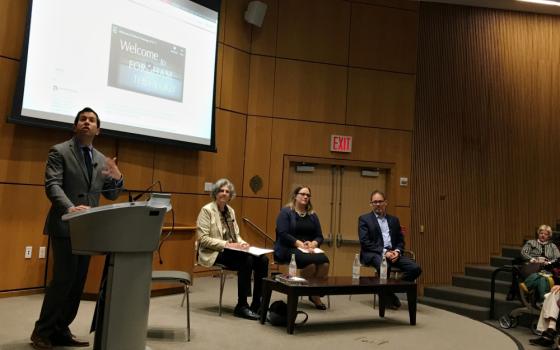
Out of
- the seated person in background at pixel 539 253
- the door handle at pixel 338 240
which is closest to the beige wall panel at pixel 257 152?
the door handle at pixel 338 240

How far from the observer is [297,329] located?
13.5 ft

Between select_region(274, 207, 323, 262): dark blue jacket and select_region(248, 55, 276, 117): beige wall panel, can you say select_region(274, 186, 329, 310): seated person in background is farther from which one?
select_region(248, 55, 276, 117): beige wall panel

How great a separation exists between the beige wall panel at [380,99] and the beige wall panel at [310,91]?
17cm

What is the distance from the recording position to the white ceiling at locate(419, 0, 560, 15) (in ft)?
26.0

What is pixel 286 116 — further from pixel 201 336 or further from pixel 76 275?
pixel 76 275

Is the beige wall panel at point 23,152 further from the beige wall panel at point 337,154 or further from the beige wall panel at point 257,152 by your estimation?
the beige wall panel at point 337,154

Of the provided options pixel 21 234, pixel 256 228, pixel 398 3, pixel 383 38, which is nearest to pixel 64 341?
pixel 21 234

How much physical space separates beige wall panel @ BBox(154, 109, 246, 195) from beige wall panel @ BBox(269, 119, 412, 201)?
506 mm

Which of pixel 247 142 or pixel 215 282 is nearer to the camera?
pixel 215 282

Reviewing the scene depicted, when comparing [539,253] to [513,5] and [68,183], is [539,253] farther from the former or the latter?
[68,183]

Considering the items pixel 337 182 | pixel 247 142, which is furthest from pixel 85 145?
pixel 337 182

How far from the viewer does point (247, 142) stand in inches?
285

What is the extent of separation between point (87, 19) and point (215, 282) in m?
3.22

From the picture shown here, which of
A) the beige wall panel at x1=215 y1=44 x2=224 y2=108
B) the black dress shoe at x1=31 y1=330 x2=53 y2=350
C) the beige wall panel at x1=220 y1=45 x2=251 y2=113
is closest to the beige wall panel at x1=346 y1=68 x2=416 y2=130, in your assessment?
the beige wall panel at x1=220 y1=45 x2=251 y2=113
